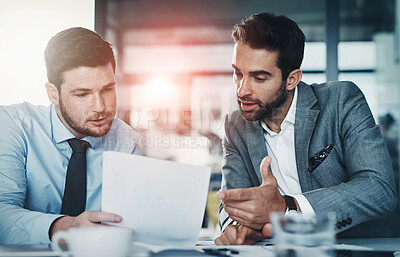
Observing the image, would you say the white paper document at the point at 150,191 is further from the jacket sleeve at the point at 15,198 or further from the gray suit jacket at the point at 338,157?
the gray suit jacket at the point at 338,157

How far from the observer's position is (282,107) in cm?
201

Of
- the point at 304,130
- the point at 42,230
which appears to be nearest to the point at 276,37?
the point at 304,130

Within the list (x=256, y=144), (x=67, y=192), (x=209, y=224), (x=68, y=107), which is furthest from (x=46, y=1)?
(x=209, y=224)

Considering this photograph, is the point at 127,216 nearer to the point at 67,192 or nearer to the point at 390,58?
the point at 67,192

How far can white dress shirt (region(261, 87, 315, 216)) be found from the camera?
1.82m

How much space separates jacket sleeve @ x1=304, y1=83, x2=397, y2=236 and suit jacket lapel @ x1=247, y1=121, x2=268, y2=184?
14.1 inches

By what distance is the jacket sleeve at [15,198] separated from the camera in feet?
4.02

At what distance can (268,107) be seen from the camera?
1.92 metres

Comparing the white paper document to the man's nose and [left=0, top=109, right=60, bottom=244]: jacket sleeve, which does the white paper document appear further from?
the man's nose

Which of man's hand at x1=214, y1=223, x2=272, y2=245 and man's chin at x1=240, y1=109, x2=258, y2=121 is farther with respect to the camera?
man's chin at x1=240, y1=109, x2=258, y2=121

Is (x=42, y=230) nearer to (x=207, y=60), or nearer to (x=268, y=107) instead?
(x=268, y=107)

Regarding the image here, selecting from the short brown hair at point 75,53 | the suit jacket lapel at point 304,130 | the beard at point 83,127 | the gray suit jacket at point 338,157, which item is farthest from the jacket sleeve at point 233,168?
the short brown hair at point 75,53

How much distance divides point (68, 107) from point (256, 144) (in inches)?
35.7

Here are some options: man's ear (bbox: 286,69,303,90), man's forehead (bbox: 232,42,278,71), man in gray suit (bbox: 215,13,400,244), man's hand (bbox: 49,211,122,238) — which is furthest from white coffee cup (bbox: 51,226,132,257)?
man's ear (bbox: 286,69,303,90)
